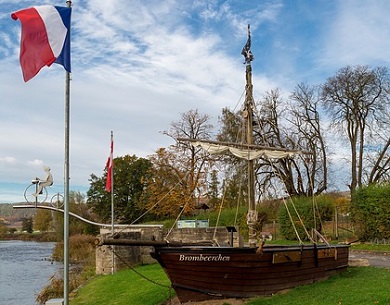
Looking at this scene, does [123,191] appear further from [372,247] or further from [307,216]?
[372,247]

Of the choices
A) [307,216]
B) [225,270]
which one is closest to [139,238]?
[225,270]

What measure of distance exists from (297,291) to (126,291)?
6070 mm

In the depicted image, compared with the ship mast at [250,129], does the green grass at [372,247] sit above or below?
below

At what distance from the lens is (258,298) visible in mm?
11531

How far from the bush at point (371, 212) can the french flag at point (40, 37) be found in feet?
66.2

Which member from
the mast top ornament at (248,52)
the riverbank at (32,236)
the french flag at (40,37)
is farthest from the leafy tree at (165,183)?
the riverbank at (32,236)

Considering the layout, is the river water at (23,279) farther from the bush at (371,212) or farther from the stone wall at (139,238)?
the bush at (371,212)

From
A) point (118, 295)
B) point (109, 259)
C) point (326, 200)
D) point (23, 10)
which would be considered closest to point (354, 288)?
point (118, 295)

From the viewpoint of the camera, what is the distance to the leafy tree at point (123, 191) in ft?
174

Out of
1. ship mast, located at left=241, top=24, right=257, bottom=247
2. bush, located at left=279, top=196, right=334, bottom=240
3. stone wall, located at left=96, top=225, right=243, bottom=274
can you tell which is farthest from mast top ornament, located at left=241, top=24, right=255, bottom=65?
bush, located at left=279, top=196, right=334, bottom=240

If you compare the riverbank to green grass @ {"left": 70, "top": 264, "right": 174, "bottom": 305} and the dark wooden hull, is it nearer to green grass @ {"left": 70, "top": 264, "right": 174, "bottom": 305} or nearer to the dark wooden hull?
green grass @ {"left": 70, "top": 264, "right": 174, "bottom": 305}

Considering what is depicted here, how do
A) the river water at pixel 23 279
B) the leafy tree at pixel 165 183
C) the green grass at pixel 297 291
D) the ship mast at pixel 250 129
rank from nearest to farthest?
the green grass at pixel 297 291, the ship mast at pixel 250 129, the river water at pixel 23 279, the leafy tree at pixel 165 183

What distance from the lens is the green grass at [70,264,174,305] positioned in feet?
44.1

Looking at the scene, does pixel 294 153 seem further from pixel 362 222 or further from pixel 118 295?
pixel 362 222
